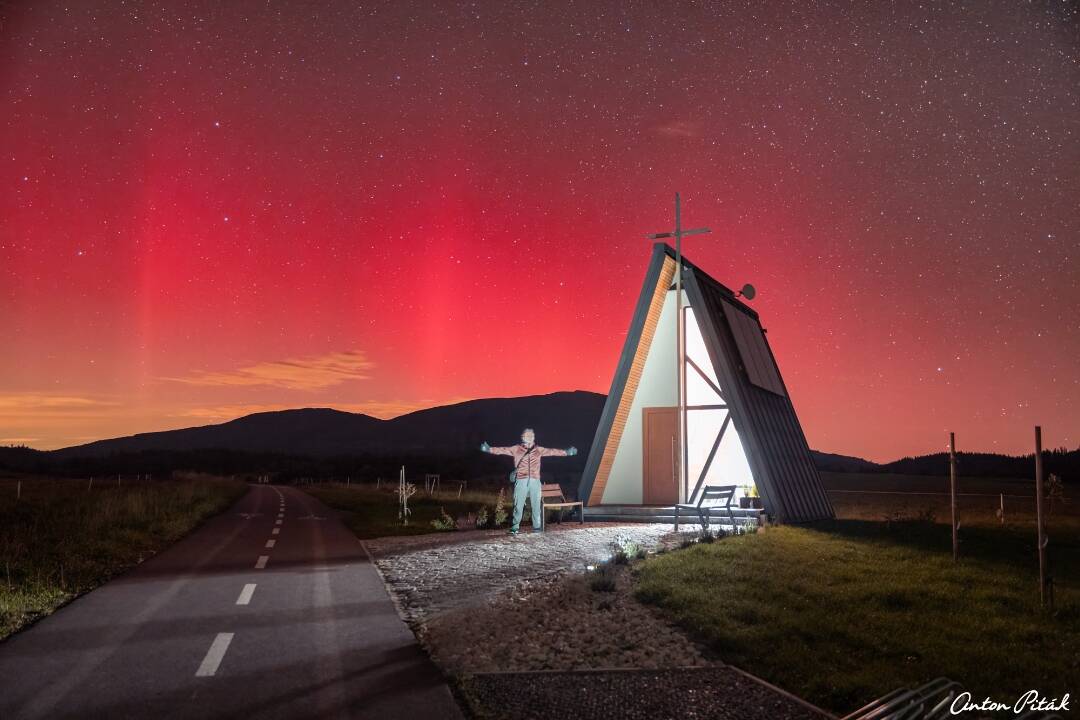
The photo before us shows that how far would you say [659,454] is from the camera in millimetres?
19750

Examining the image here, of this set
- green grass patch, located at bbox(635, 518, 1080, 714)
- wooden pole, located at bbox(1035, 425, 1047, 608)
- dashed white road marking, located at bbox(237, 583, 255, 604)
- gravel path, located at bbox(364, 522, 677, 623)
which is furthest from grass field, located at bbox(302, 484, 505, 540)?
wooden pole, located at bbox(1035, 425, 1047, 608)

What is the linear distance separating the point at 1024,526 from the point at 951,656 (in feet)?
43.0

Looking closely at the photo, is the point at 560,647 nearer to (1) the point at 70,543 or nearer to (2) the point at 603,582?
(2) the point at 603,582

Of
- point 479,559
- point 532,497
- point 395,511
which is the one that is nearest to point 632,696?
point 479,559

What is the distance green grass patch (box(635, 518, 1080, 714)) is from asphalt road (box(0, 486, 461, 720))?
2.69m

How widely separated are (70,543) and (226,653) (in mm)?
8842

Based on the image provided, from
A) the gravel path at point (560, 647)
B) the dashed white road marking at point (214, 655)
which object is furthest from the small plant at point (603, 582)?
the dashed white road marking at point (214, 655)

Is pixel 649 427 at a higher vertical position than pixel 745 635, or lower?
higher

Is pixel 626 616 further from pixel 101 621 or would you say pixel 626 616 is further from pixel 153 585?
pixel 153 585

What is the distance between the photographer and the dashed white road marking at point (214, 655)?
577 cm

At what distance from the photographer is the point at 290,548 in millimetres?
13898

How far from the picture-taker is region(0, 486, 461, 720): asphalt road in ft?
16.6

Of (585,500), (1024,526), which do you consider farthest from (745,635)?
(1024,526)

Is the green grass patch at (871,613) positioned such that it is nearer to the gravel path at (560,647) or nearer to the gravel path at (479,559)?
the gravel path at (560,647)
